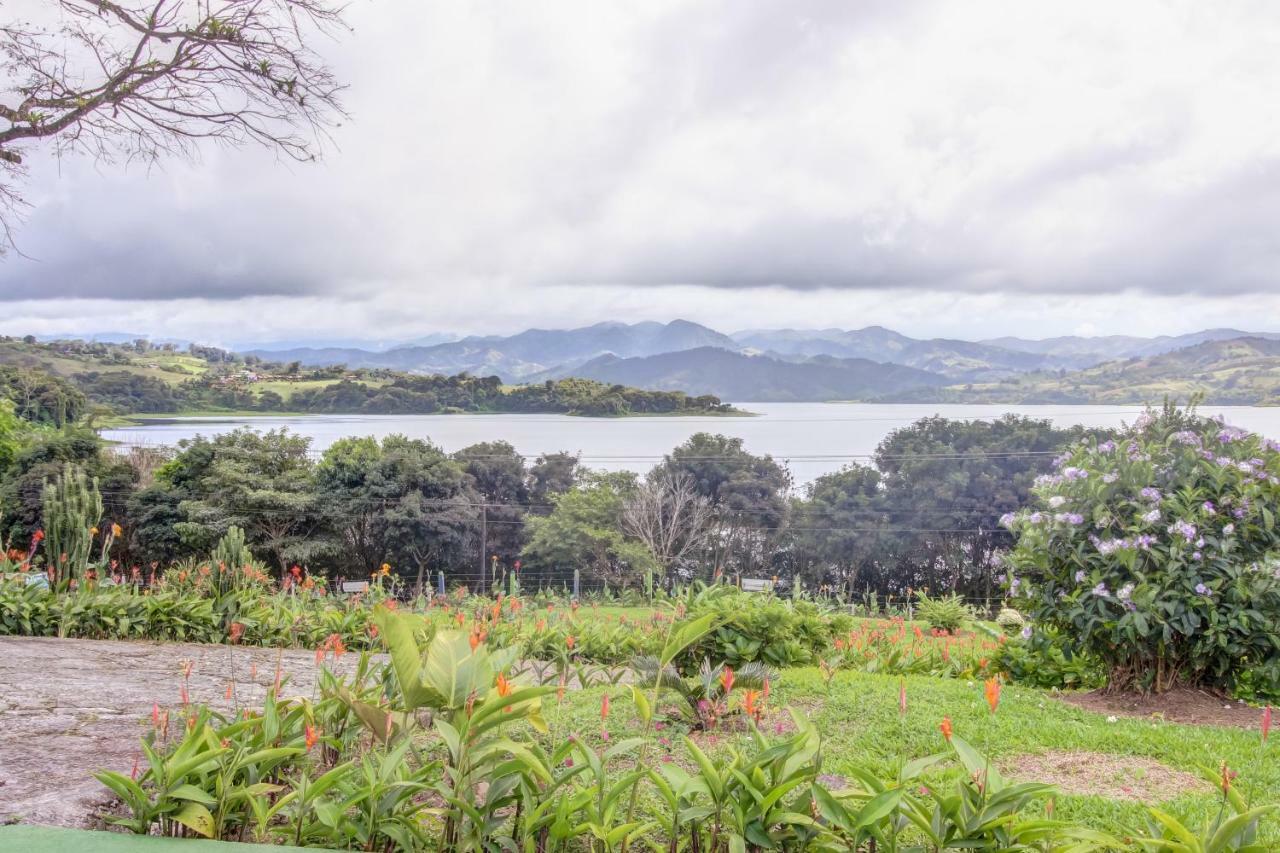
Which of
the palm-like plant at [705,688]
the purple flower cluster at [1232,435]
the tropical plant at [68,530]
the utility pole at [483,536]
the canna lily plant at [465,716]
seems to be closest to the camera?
the canna lily plant at [465,716]

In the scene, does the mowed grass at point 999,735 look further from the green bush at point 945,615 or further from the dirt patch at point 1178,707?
the green bush at point 945,615

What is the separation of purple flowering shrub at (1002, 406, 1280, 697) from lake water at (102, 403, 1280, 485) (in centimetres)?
1418

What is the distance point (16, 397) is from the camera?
21.4 m

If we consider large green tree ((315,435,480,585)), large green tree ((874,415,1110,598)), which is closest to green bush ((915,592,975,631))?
large green tree ((874,415,1110,598))

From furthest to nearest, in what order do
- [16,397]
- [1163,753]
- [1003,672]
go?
[16,397]
[1003,672]
[1163,753]

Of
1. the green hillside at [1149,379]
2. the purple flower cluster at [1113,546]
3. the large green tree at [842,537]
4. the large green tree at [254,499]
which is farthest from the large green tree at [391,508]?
the purple flower cluster at [1113,546]

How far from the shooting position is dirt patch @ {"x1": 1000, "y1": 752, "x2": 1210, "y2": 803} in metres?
2.94

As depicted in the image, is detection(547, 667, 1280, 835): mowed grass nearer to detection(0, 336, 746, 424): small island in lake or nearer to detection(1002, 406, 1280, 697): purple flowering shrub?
detection(1002, 406, 1280, 697): purple flowering shrub

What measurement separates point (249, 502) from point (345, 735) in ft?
52.8

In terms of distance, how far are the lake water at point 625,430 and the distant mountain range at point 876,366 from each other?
209 cm

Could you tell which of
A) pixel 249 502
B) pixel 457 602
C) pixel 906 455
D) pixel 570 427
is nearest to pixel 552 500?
pixel 570 427

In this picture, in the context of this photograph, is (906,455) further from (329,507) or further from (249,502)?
(249,502)

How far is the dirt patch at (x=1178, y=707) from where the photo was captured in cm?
423

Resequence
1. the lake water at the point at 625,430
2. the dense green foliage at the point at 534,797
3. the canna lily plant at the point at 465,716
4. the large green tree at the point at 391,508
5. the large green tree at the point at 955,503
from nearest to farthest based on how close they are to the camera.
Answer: the dense green foliage at the point at 534,797, the canna lily plant at the point at 465,716, the large green tree at the point at 391,508, the large green tree at the point at 955,503, the lake water at the point at 625,430
